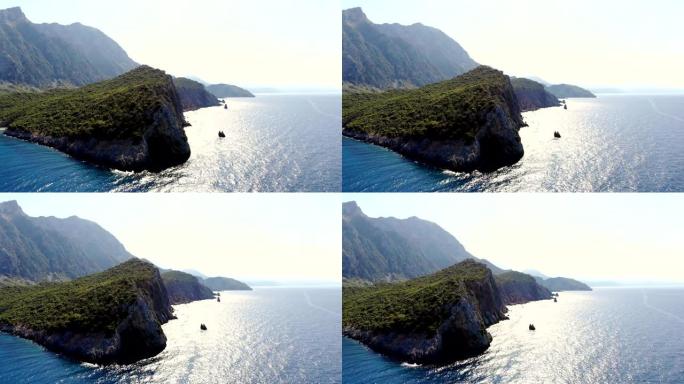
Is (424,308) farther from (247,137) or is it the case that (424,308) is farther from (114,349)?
(247,137)

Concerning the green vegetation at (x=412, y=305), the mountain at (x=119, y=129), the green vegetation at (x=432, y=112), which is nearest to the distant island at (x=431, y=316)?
the green vegetation at (x=412, y=305)

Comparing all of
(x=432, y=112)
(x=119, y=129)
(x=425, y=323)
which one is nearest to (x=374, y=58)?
(x=432, y=112)

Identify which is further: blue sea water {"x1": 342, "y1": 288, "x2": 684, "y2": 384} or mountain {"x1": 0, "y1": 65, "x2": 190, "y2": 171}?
mountain {"x1": 0, "y1": 65, "x2": 190, "y2": 171}

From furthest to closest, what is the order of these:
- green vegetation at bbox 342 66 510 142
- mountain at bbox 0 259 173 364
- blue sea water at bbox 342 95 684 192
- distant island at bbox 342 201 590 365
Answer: green vegetation at bbox 342 66 510 142 < distant island at bbox 342 201 590 365 < blue sea water at bbox 342 95 684 192 < mountain at bbox 0 259 173 364

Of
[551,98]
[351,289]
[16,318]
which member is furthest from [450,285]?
[551,98]

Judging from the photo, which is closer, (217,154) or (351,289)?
(217,154)

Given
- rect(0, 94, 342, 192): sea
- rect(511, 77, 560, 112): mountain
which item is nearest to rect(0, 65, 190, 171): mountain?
rect(0, 94, 342, 192): sea

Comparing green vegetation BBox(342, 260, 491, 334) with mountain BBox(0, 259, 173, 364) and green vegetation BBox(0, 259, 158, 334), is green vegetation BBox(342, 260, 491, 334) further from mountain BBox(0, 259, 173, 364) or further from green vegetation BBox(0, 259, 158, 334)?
green vegetation BBox(0, 259, 158, 334)
